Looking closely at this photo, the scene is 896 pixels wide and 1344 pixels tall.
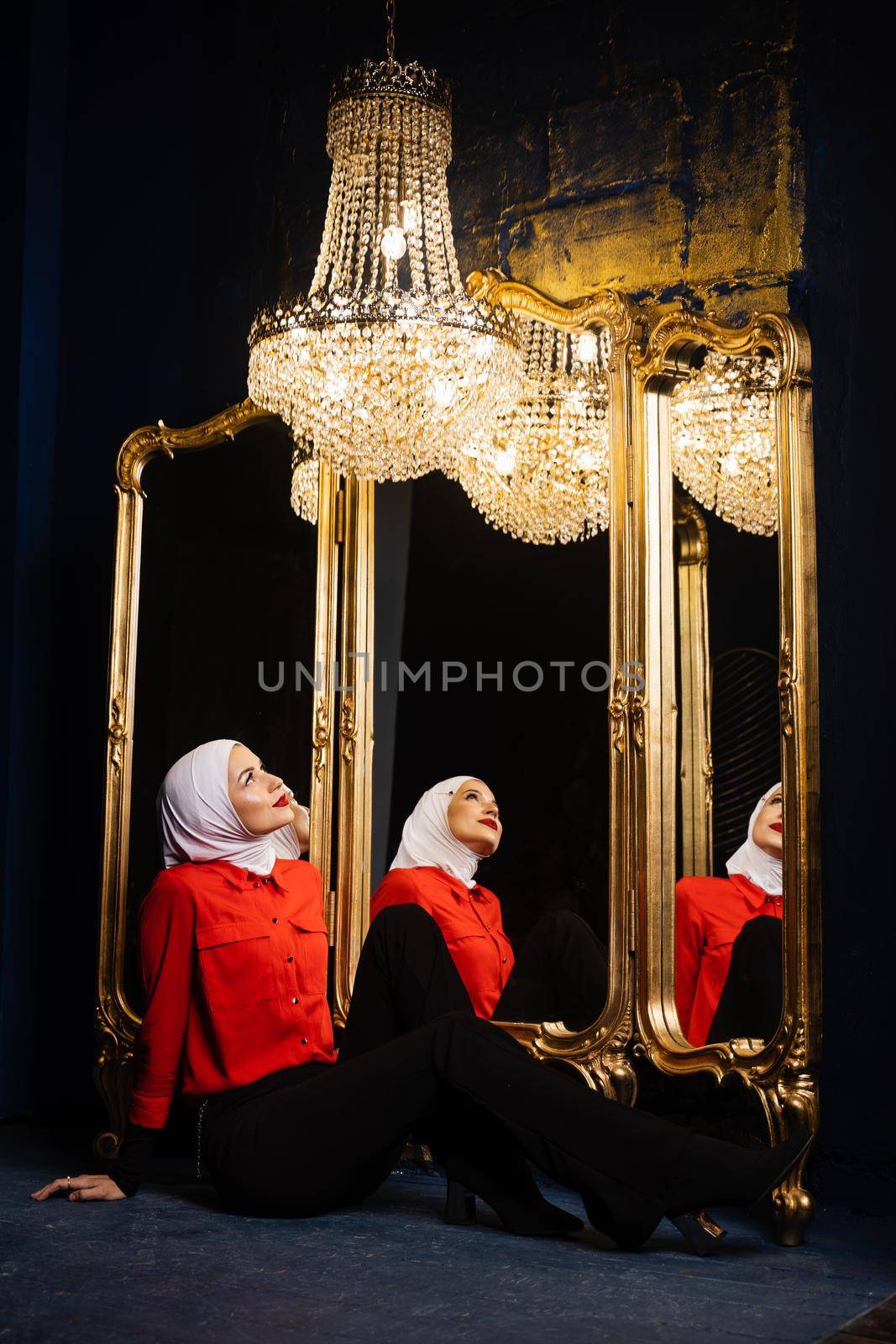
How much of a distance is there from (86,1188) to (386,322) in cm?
174

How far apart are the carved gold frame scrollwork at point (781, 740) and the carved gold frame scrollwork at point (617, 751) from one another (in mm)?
23

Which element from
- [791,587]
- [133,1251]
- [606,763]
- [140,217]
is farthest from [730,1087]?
[140,217]

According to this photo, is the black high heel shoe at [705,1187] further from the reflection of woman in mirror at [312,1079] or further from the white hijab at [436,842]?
the white hijab at [436,842]

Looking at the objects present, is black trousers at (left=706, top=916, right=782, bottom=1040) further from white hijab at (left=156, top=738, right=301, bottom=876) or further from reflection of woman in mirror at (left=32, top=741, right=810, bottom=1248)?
white hijab at (left=156, top=738, right=301, bottom=876)

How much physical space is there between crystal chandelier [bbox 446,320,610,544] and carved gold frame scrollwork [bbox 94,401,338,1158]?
398 mm

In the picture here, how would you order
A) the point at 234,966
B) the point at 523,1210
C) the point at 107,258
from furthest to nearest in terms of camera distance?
the point at 107,258 < the point at 234,966 < the point at 523,1210

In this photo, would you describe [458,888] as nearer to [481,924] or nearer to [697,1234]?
[481,924]

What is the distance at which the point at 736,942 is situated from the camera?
275cm

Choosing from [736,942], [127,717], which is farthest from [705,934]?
[127,717]

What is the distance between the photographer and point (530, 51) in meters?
3.35

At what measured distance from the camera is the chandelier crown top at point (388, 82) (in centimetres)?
→ 312

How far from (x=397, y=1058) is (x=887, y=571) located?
128 centimetres

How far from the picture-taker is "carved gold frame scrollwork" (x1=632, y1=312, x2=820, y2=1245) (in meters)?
2.62

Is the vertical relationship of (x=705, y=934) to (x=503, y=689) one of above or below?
below
